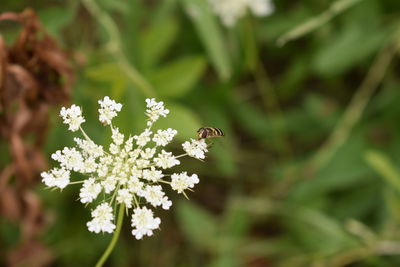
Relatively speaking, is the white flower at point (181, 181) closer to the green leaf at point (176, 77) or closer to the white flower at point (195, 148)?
the white flower at point (195, 148)

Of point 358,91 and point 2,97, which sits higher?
point 358,91

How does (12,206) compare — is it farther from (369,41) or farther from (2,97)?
(369,41)

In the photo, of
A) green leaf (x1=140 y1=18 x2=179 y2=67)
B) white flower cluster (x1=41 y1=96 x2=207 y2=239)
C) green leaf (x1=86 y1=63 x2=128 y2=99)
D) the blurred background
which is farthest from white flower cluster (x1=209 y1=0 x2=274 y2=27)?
white flower cluster (x1=41 y1=96 x2=207 y2=239)

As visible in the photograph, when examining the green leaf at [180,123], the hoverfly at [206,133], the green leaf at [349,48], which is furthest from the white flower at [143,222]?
the green leaf at [349,48]

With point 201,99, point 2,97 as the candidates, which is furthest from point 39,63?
point 201,99

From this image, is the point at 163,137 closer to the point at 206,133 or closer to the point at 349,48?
the point at 206,133

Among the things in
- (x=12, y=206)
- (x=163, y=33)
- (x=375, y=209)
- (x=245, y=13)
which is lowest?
(x=12, y=206)
